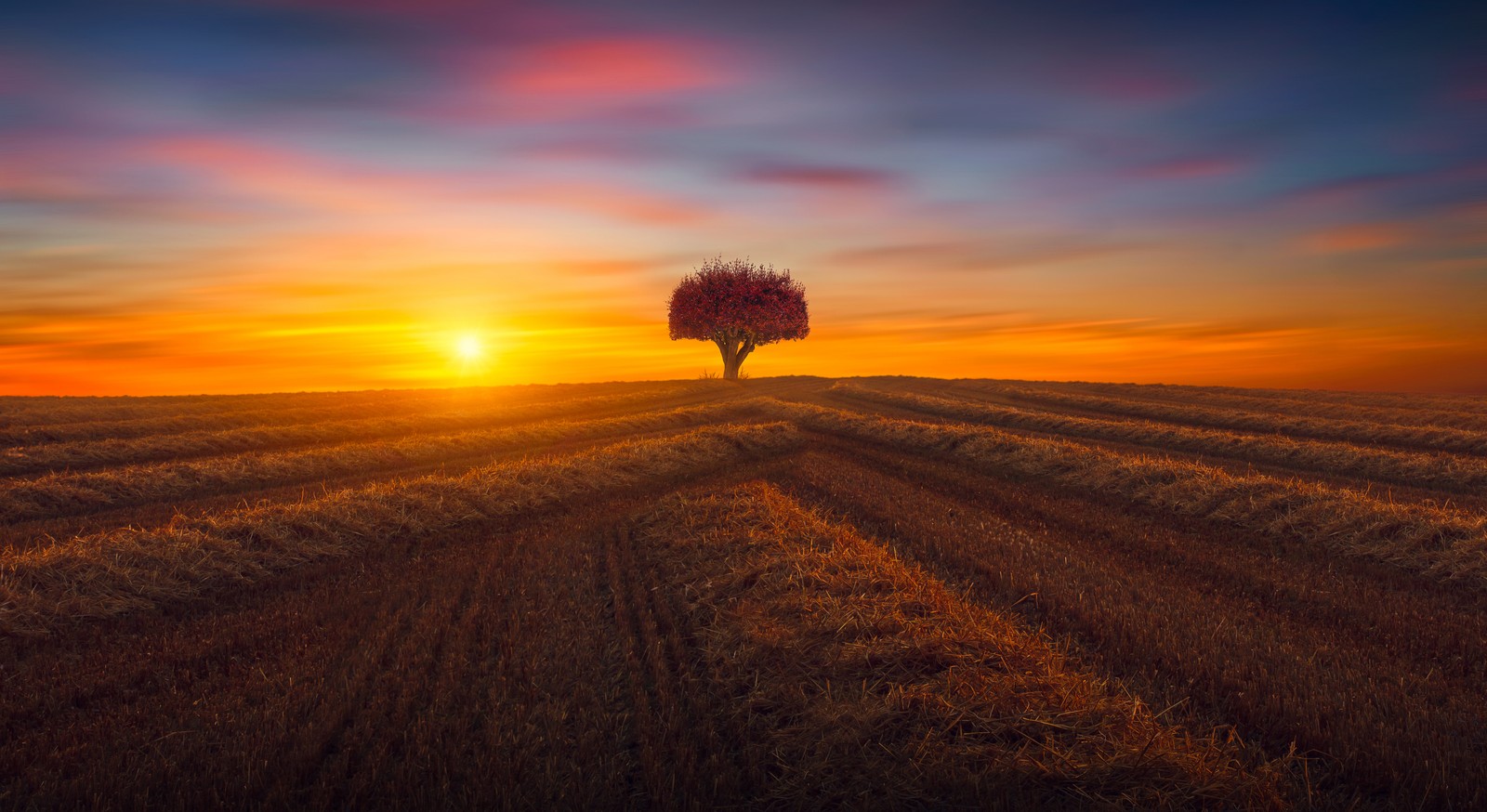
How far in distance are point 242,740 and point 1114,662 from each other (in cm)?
736

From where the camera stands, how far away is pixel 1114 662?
265 inches

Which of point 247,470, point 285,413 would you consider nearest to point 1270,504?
point 247,470

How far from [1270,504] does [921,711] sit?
10.6 meters

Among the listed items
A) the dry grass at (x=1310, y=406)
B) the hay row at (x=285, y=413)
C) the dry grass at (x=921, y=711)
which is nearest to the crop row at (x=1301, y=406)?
the dry grass at (x=1310, y=406)

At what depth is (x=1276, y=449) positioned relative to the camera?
67.1 feet

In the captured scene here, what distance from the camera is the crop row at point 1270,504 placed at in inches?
402

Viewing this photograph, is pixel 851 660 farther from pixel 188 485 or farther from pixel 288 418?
pixel 288 418

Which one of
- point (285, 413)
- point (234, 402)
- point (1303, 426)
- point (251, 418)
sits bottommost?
point (1303, 426)

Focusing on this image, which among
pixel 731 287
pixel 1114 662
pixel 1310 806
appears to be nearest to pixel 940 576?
pixel 1114 662

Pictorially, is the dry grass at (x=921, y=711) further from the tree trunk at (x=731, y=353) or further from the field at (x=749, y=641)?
the tree trunk at (x=731, y=353)

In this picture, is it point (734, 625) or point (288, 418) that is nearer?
point (734, 625)

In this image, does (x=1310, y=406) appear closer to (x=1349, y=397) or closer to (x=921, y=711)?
(x=1349, y=397)

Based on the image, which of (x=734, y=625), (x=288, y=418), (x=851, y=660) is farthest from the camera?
(x=288, y=418)

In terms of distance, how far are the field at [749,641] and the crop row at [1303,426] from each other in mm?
7010
